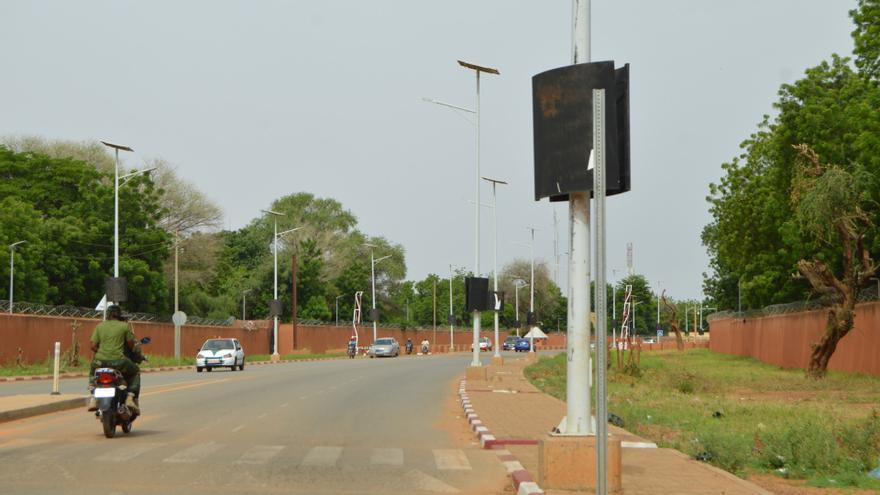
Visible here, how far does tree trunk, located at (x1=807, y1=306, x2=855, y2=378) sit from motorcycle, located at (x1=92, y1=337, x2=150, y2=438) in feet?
90.9

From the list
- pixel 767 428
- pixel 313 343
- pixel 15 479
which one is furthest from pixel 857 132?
pixel 313 343

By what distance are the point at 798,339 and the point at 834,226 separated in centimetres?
1717

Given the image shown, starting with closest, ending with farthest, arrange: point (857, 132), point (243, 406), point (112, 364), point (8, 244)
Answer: point (112, 364), point (243, 406), point (857, 132), point (8, 244)

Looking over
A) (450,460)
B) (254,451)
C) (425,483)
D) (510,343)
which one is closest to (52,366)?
(254,451)

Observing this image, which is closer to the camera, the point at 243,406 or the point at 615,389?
the point at 243,406

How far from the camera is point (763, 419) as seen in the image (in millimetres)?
21328

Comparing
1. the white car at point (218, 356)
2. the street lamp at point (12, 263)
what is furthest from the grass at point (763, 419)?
the street lamp at point (12, 263)

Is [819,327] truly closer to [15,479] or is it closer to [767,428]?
[767,428]

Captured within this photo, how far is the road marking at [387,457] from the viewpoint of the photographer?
1368 cm

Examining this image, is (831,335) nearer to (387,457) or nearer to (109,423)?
(387,457)

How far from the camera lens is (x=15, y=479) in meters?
11.5

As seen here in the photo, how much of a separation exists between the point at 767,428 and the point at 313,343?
7173 cm

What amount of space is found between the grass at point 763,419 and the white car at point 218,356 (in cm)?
1440

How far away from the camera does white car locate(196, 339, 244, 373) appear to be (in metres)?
49.2
